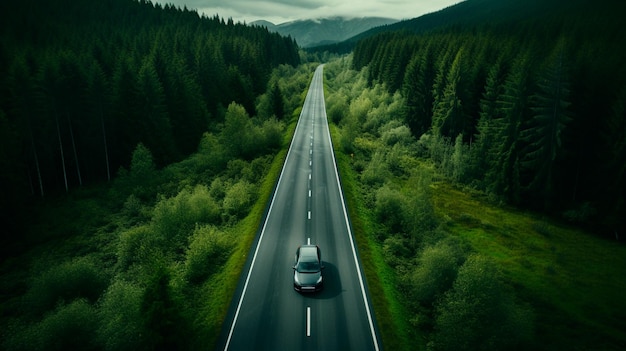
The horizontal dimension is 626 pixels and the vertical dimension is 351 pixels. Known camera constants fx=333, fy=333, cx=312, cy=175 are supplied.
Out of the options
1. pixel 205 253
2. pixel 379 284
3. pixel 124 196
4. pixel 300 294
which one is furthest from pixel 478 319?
pixel 124 196

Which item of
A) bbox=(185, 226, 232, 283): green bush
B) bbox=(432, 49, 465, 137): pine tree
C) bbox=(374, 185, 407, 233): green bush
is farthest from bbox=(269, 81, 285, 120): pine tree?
bbox=(185, 226, 232, 283): green bush

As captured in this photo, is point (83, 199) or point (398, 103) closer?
point (83, 199)

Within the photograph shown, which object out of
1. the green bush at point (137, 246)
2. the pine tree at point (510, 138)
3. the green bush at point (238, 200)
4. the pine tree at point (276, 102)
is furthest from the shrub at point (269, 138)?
the pine tree at point (510, 138)

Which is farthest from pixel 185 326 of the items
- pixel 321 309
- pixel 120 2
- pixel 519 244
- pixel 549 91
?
pixel 120 2

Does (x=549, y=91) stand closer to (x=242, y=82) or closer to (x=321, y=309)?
(x=321, y=309)

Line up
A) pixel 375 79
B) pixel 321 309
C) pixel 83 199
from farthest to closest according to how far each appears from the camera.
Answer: pixel 375 79 → pixel 83 199 → pixel 321 309
